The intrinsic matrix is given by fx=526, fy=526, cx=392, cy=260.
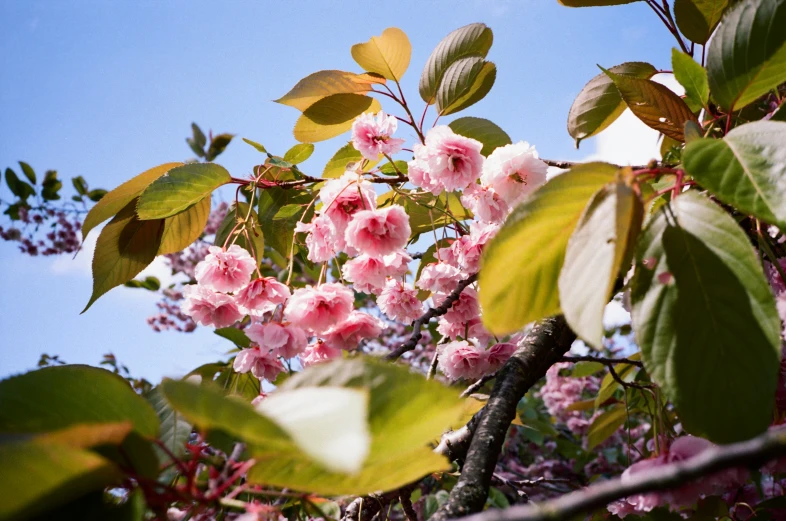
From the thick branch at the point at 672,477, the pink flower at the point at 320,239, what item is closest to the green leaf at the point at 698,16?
the pink flower at the point at 320,239

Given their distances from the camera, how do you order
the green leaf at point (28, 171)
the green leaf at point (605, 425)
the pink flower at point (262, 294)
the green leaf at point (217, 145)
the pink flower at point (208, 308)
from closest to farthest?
1. the pink flower at point (262, 294)
2. the pink flower at point (208, 308)
3. the green leaf at point (605, 425)
4. the green leaf at point (28, 171)
5. the green leaf at point (217, 145)

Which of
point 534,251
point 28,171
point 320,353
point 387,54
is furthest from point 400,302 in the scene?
point 28,171

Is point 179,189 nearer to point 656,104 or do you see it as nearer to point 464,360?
point 464,360

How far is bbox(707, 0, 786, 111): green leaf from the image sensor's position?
23.8 inches

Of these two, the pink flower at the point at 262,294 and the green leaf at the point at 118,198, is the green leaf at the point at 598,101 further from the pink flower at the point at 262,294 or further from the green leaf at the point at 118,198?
the green leaf at the point at 118,198

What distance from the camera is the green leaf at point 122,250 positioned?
105cm

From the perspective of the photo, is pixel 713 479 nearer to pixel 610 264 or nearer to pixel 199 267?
pixel 610 264

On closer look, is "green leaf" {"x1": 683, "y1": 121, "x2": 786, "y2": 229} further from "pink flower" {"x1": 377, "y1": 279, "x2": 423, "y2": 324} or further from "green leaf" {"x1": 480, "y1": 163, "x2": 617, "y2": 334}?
"pink flower" {"x1": 377, "y1": 279, "x2": 423, "y2": 324}

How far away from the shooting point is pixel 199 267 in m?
1.04

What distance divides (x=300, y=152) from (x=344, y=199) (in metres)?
0.33

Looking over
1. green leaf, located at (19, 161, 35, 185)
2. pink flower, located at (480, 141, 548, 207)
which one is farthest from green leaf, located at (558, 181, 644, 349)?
green leaf, located at (19, 161, 35, 185)

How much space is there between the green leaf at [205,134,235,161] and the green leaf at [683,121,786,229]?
4.00 m

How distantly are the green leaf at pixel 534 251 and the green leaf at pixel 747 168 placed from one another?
0.30 feet

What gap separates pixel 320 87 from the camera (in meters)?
1.15
